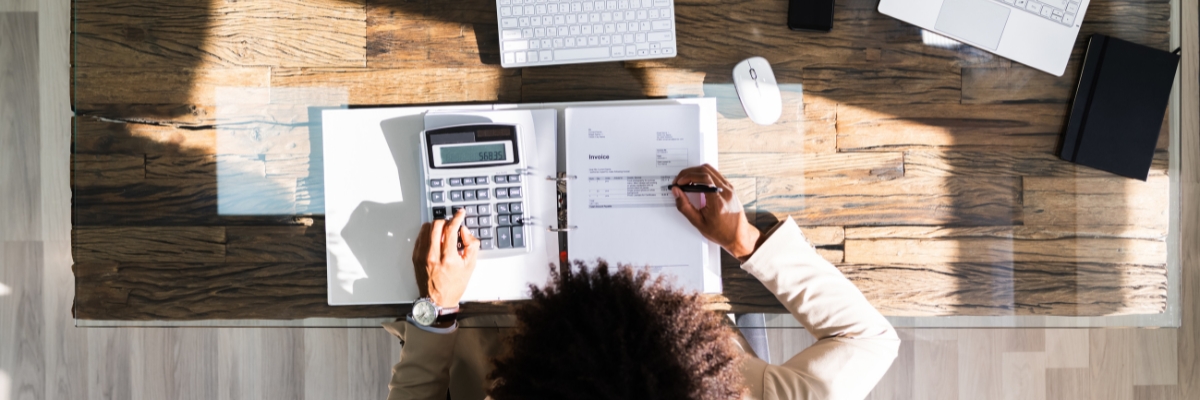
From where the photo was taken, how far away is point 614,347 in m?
0.73

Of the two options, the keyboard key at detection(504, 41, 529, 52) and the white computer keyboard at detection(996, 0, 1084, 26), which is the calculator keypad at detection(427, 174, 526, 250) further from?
the white computer keyboard at detection(996, 0, 1084, 26)

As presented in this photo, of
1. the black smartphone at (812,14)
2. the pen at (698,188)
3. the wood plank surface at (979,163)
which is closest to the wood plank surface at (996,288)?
the wood plank surface at (979,163)

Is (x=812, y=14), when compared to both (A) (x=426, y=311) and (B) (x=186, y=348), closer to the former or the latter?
(A) (x=426, y=311)

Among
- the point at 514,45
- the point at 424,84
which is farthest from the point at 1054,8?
the point at 424,84

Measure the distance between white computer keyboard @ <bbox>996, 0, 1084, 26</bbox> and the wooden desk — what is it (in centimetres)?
4

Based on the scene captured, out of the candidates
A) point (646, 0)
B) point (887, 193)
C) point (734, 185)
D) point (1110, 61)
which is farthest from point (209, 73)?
point (1110, 61)

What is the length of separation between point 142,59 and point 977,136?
138cm

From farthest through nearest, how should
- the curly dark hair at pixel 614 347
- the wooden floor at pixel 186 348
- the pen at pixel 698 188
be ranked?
the wooden floor at pixel 186 348, the pen at pixel 698 188, the curly dark hair at pixel 614 347

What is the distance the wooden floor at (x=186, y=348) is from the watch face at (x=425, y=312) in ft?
1.99

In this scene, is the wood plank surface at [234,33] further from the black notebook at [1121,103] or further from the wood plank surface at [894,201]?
the black notebook at [1121,103]

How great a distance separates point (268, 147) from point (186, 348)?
83cm

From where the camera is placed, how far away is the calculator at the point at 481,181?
0.90m

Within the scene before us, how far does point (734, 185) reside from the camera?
3.16 ft

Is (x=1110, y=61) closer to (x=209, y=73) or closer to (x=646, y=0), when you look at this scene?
(x=646, y=0)
